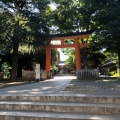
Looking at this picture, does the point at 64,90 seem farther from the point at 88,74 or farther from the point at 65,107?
the point at 88,74

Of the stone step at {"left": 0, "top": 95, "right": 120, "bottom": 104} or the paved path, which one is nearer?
the stone step at {"left": 0, "top": 95, "right": 120, "bottom": 104}

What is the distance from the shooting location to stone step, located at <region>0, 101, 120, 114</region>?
483 centimetres

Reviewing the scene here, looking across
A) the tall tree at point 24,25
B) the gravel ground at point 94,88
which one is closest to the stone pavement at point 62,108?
the gravel ground at point 94,88

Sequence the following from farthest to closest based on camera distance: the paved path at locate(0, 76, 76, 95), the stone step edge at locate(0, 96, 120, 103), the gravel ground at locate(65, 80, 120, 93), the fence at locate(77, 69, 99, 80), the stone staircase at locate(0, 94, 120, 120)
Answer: the fence at locate(77, 69, 99, 80)
the gravel ground at locate(65, 80, 120, 93)
the paved path at locate(0, 76, 76, 95)
the stone step edge at locate(0, 96, 120, 103)
the stone staircase at locate(0, 94, 120, 120)

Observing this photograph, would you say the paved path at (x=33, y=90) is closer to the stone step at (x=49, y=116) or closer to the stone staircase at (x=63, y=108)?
the stone staircase at (x=63, y=108)

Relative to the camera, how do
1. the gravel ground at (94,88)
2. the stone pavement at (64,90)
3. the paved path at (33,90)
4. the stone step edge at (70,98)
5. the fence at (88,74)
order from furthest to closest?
the fence at (88,74) → the gravel ground at (94,88) → the paved path at (33,90) → the stone pavement at (64,90) → the stone step edge at (70,98)

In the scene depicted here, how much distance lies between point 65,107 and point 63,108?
0.20 feet

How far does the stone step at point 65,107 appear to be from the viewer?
483 centimetres

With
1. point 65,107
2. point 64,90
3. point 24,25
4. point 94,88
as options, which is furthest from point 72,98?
point 24,25

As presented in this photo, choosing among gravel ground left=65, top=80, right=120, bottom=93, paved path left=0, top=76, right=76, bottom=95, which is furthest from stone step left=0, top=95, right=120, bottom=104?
gravel ground left=65, top=80, right=120, bottom=93

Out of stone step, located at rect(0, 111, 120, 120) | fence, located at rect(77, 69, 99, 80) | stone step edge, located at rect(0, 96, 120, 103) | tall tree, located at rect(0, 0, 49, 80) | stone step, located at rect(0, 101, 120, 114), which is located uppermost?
tall tree, located at rect(0, 0, 49, 80)

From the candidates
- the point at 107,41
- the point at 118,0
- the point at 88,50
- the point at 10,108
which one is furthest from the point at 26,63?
the point at 10,108

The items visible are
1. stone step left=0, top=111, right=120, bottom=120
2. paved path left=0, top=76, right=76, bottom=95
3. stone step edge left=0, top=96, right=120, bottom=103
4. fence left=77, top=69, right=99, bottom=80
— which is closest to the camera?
stone step left=0, top=111, right=120, bottom=120

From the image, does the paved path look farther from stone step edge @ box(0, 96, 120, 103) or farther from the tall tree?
the tall tree
